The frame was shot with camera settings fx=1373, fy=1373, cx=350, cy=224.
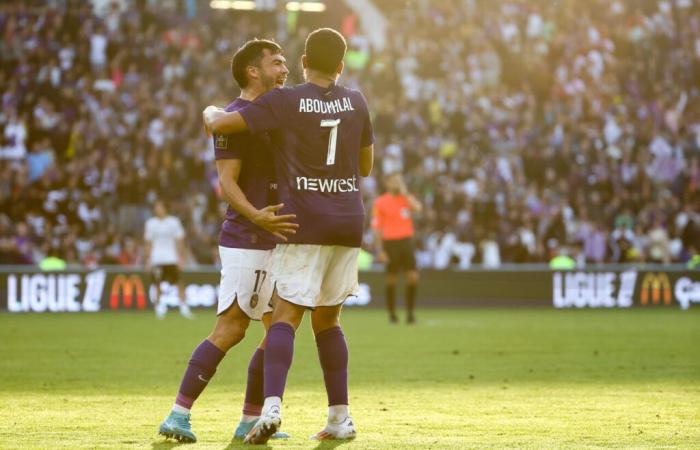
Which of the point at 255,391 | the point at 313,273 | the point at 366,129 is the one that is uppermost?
the point at 366,129

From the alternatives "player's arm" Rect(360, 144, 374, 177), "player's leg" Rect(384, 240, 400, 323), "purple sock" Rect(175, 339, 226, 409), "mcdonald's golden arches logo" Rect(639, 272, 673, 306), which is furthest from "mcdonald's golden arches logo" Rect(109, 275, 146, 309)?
"player's arm" Rect(360, 144, 374, 177)

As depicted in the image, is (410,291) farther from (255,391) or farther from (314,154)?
(314,154)

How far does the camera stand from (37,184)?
28.2 m

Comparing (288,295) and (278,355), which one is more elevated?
(288,295)

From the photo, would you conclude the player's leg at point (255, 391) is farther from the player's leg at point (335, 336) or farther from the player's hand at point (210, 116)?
the player's hand at point (210, 116)

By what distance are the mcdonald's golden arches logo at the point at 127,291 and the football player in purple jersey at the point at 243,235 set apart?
61.7 feet

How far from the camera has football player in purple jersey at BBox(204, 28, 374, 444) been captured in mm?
7625

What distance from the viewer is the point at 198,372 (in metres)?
7.86

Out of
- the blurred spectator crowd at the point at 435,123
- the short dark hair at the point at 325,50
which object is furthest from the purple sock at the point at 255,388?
the blurred spectator crowd at the point at 435,123

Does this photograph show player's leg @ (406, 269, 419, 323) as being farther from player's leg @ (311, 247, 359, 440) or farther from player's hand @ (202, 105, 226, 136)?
player's hand @ (202, 105, 226, 136)

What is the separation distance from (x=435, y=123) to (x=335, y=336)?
2481 centimetres

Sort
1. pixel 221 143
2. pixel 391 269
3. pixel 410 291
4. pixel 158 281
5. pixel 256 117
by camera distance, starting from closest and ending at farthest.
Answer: pixel 256 117, pixel 221 143, pixel 410 291, pixel 391 269, pixel 158 281

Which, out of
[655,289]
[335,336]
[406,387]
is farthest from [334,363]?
[655,289]

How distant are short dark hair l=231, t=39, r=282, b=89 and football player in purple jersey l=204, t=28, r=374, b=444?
30 cm
